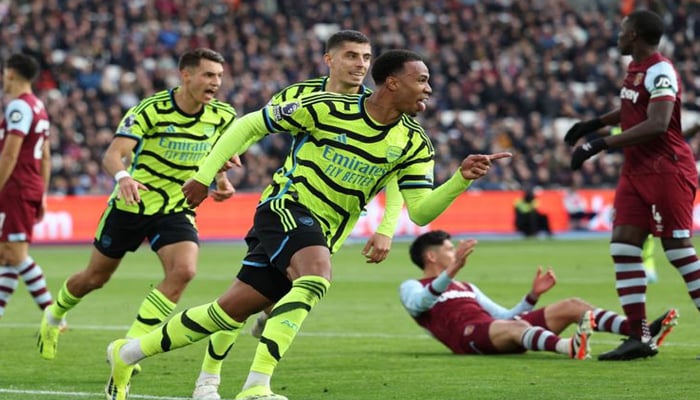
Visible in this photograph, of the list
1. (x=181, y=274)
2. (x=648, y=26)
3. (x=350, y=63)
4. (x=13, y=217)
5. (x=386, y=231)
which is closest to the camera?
(x=386, y=231)

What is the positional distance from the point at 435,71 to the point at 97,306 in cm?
2321

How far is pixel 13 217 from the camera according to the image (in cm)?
1216

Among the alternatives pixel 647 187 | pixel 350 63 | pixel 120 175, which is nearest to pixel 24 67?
pixel 120 175

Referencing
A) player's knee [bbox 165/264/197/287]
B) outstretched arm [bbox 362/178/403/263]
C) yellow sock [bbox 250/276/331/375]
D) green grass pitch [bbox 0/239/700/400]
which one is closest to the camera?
yellow sock [bbox 250/276/331/375]

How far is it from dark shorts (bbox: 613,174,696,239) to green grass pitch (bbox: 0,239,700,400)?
977mm

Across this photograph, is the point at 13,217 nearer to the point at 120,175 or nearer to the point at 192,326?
the point at 120,175

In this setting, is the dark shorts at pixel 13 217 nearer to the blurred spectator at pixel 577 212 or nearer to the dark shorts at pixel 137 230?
the dark shorts at pixel 137 230

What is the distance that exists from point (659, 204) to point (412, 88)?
332 centimetres

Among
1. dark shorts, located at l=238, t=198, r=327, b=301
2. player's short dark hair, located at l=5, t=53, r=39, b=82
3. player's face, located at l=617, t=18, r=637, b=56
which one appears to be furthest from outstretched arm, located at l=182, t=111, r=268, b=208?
player's short dark hair, located at l=5, t=53, r=39, b=82

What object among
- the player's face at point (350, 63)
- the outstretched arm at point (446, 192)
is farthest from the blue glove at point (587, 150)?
the outstretched arm at point (446, 192)

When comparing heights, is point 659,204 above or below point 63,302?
above

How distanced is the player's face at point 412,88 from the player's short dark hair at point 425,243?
3716 millimetres

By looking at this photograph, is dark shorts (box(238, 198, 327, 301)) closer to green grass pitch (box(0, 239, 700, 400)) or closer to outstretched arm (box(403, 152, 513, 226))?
outstretched arm (box(403, 152, 513, 226))

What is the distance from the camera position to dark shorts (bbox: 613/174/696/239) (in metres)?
9.93
